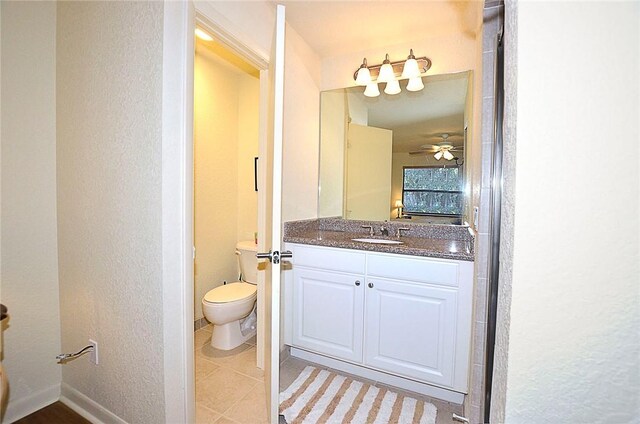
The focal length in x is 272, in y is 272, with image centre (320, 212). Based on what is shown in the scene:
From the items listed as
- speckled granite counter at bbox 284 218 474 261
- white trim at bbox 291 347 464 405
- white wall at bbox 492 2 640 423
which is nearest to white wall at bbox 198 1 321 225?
speckled granite counter at bbox 284 218 474 261

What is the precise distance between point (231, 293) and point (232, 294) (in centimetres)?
2

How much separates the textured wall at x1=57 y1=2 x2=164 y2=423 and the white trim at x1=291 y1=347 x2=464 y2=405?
1035 mm

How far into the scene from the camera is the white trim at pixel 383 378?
1.60 meters

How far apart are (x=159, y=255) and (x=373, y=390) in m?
1.47

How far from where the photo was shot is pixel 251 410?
4.93 feet

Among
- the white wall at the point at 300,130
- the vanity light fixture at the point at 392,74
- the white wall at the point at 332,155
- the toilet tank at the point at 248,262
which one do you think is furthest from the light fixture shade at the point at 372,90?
the toilet tank at the point at 248,262

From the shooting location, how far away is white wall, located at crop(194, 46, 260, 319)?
236cm

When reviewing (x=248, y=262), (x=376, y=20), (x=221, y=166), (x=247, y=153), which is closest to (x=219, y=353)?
(x=248, y=262)

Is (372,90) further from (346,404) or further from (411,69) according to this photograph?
(346,404)

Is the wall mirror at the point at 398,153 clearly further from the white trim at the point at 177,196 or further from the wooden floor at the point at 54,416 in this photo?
the wooden floor at the point at 54,416

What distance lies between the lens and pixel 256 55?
1656 millimetres

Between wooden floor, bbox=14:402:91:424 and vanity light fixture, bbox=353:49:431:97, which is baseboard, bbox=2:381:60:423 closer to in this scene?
wooden floor, bbox=14:402:91:424

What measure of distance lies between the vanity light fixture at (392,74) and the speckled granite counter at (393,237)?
107 cm

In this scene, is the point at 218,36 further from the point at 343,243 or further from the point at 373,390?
the point at 373,390
